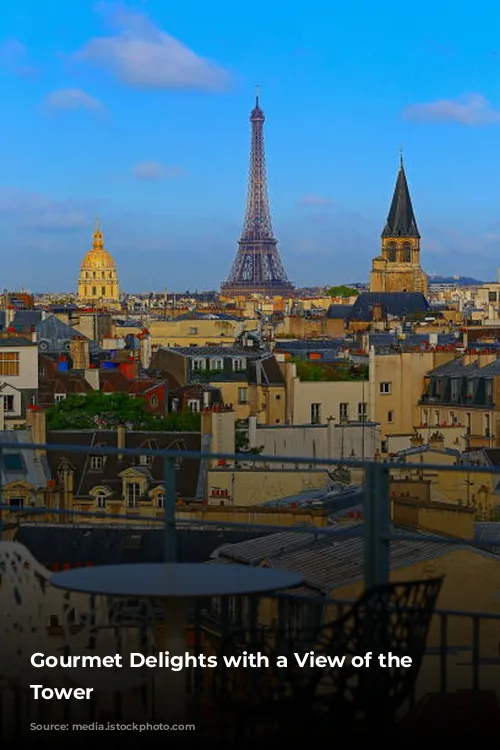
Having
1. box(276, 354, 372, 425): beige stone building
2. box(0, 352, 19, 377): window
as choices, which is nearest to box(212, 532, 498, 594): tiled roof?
box(0, 352, 19, 377): window

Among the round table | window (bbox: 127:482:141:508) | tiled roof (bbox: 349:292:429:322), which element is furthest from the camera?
tiled roof (bbox: 349:292:429:322)

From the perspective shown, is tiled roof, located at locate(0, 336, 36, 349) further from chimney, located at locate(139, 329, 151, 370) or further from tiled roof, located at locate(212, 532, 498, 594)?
tiled roof, located at locate(212, 532, 498, 594)

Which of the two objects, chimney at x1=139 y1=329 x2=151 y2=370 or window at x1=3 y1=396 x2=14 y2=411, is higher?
chimney at x1=139 y1=329 x2=151 y2=370

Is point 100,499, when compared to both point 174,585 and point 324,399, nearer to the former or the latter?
point 324,399

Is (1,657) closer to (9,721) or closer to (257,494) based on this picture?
(9,721)

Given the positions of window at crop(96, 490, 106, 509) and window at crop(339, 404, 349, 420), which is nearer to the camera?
window at crop(96, 490, 106, 509)

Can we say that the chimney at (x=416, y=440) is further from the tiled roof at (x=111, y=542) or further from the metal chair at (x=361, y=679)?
the metal chair at (x=361, y=679)
